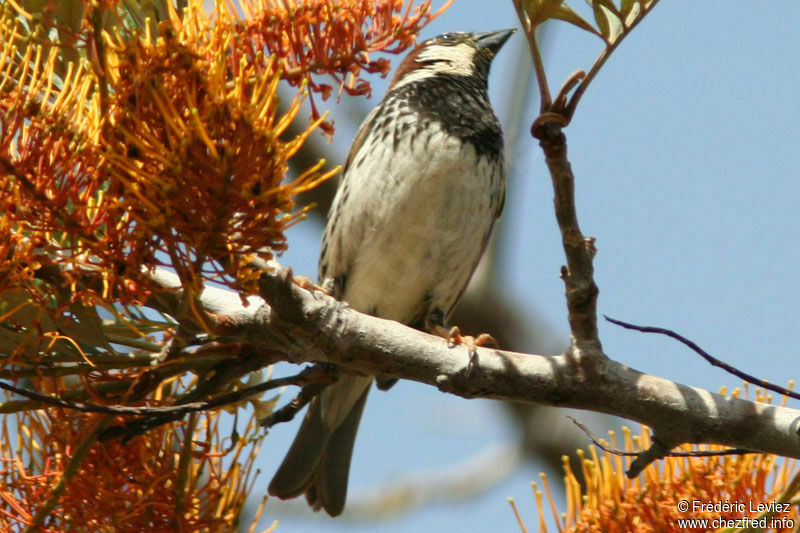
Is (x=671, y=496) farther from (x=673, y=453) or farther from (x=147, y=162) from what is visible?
(x=147, y=162)

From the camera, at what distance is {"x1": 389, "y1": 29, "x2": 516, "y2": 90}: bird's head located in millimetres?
A: 4379

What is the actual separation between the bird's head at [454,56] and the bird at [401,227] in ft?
1.00

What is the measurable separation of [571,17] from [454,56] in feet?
7.84

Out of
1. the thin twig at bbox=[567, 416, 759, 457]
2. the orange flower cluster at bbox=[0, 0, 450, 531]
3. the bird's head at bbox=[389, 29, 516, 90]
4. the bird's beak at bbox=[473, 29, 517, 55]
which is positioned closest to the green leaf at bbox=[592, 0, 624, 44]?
the orange flower cluster at bbox=[0, 0, 450, 531]

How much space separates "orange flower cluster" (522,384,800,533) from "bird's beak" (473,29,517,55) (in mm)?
2457

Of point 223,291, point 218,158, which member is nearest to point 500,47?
point 223,291

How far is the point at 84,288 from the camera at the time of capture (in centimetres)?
200

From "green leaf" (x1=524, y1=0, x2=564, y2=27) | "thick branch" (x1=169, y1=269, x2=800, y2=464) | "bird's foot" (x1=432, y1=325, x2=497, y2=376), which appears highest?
"green leaf" (x1=524, y1=0, x2=564, y2=27)

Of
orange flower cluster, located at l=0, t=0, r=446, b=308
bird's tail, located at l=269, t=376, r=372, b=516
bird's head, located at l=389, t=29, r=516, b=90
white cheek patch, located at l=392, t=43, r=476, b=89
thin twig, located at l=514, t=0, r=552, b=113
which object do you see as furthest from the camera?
bird's head, located at l=389, t=29, r=516, b=90

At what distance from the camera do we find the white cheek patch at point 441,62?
426cm

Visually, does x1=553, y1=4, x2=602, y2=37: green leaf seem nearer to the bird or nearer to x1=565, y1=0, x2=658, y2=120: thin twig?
x1=565, y1=0, x2=658, y2=120: thin twig

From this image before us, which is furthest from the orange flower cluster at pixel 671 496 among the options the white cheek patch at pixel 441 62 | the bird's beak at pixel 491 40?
the bird's beak at pixel 491 40

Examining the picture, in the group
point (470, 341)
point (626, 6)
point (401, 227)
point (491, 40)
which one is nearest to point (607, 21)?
point (626, 6)

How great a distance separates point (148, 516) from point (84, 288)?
887 mm
